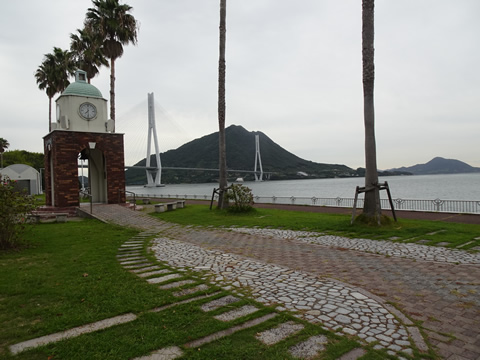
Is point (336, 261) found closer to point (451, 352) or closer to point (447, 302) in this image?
point (447, 302)

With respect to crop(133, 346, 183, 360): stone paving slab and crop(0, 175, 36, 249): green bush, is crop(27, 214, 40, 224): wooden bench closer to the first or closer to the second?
crop(0, 175, 36, 249): green bush

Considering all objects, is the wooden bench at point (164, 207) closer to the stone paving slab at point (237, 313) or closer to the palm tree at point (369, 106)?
the palm tree at point (369, 106)

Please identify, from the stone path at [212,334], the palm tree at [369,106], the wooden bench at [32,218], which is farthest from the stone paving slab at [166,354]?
the palm tree at [369,106]

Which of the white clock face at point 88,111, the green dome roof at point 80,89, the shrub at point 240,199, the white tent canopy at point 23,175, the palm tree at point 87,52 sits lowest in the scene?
the shrub at point 240,199

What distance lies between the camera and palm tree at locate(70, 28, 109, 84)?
71.1ft

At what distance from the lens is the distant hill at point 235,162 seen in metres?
97.1

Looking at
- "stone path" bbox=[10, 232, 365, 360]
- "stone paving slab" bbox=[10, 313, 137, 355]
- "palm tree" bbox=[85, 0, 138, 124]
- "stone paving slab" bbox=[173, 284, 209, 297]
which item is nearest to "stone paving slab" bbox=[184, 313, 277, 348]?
"stone path" bbox=[10, 232, 365, 360]

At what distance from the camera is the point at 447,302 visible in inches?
151

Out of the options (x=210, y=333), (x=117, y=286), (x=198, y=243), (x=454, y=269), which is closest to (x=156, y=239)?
(x=198, y=243)

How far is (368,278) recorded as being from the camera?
484 cm

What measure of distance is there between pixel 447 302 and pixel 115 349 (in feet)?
12.3

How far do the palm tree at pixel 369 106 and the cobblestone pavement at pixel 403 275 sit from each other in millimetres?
2474

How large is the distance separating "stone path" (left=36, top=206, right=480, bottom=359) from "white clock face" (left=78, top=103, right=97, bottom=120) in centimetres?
1017

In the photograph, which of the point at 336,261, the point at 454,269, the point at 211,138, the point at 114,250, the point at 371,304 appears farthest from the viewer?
the point at 211,138
